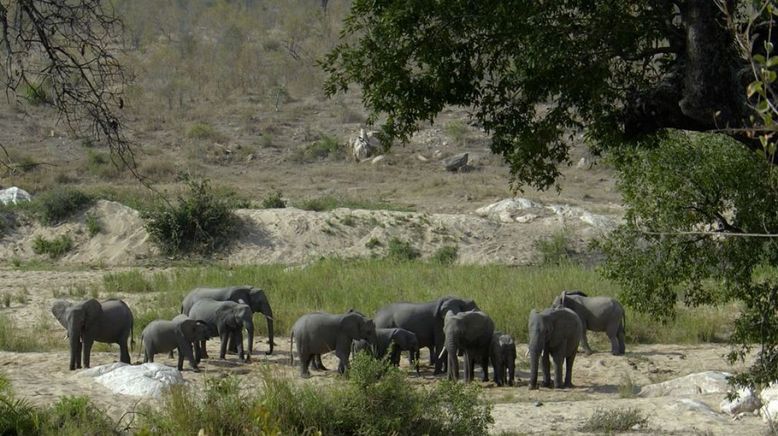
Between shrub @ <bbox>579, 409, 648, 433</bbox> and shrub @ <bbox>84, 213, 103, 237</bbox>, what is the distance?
740 inches

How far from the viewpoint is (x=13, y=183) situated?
33031 mm

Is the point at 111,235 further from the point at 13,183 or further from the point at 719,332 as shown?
the point at 719,332

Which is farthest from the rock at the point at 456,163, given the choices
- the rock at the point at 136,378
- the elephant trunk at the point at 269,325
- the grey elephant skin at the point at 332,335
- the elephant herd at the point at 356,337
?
the rock at the point at 136,378

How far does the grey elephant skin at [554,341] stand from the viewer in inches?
565

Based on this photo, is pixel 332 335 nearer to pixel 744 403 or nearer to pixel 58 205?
pixel 744 403

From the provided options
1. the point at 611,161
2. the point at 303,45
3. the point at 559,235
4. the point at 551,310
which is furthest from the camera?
the point at 303,45

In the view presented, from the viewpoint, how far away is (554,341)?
569 inches

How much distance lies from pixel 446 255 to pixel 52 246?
9.21 meters

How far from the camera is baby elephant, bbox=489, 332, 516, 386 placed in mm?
14359

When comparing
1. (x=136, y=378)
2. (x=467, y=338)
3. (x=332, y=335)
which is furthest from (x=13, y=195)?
(x=136, y=378)

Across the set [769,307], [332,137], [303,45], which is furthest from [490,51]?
[303,45]

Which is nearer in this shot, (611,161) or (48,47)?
(48,47)

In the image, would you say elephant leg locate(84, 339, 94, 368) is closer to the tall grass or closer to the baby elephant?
the tall grass

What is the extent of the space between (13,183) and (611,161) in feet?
79.1
